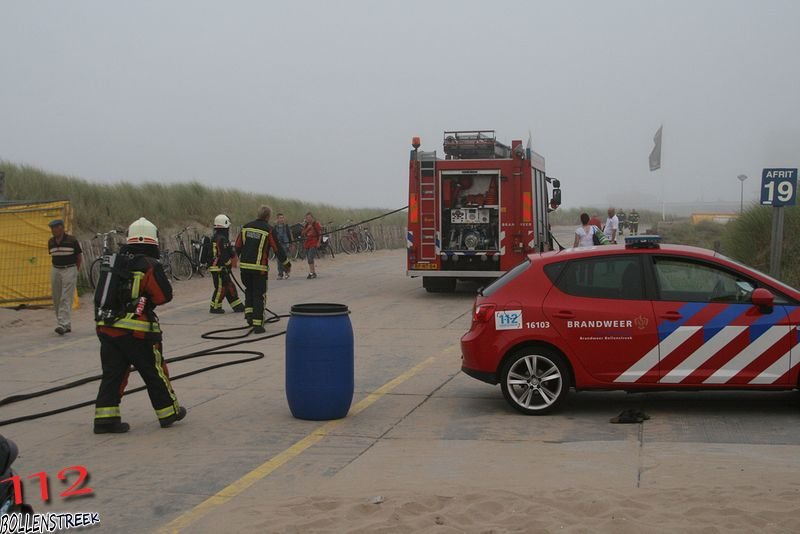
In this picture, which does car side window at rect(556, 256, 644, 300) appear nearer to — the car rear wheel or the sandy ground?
the car rear wheel

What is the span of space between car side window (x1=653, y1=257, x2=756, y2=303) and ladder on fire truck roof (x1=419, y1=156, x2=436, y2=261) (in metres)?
11.4

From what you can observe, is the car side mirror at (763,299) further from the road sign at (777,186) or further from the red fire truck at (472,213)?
the red fire truck at (472,213)

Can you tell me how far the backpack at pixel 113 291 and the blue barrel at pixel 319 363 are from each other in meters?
1.53

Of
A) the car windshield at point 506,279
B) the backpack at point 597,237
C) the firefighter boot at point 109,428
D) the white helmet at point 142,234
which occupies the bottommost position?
the firefighter boot at point 109,428

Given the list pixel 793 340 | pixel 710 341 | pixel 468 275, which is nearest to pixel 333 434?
pixel 710 341

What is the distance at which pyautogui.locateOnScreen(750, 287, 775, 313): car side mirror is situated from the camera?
27.9ft

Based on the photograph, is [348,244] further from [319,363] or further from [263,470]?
[263,470]

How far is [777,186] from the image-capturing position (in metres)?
15.6

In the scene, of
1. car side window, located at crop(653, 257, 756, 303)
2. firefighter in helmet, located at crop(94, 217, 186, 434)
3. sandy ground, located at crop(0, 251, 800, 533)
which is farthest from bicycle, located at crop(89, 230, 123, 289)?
car side window, located at crop(653, 257, 756, 303)

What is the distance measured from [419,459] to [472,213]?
13.1 m

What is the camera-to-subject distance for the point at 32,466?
24.2 feet

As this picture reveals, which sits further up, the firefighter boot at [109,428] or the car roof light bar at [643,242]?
the car roof light bar at [643,242]

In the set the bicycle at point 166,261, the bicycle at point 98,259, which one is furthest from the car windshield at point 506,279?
the bicycle at point 166,261

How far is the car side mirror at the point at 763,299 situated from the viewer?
335 inches
